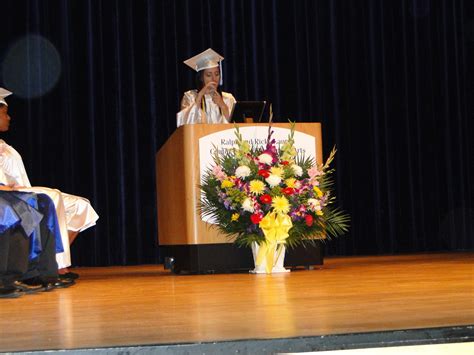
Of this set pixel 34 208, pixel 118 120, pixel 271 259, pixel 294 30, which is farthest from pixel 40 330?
pixel 294 30

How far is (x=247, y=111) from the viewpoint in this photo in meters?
5.46

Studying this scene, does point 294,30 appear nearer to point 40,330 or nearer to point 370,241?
point 370,241

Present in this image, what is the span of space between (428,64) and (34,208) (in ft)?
18.8

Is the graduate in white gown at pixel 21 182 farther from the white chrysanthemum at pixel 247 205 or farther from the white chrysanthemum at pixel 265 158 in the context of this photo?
the white chrysanthemum at pixel 265 158

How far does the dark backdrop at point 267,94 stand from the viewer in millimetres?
7754

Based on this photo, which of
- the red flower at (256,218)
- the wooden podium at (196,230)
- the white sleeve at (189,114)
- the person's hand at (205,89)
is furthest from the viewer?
the white sleeve at (189,114)

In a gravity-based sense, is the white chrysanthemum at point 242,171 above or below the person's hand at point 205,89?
below

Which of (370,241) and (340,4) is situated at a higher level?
(340,4)

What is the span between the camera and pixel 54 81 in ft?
25.5

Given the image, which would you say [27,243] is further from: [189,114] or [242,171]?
[189,114]

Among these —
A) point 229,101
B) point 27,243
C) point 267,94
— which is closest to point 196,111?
point 229,101

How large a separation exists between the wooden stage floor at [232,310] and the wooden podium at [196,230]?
771 millimetres

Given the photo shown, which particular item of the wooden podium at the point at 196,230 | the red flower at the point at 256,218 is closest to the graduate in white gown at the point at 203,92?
the wooden podium at the point at 196,230

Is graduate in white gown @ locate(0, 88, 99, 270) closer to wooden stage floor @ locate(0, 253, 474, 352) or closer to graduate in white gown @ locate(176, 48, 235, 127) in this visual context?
graduate in white gown @ locate(176, 48, 235, 127)
